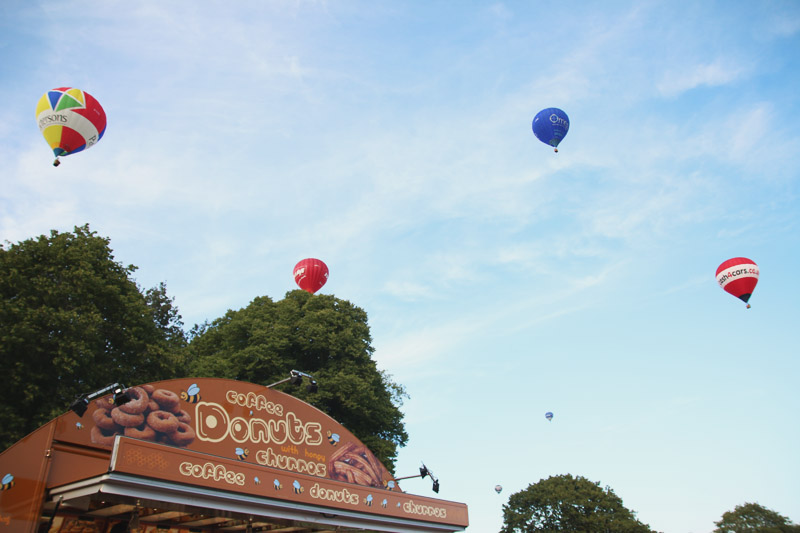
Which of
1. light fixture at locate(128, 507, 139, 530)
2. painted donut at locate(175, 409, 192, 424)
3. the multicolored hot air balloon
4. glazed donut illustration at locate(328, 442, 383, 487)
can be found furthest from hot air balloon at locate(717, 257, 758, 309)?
the multicolored hot air balloon

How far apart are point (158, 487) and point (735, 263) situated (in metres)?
29.2

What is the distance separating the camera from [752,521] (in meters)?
45.5

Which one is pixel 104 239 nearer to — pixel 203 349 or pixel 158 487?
pixel 203 349

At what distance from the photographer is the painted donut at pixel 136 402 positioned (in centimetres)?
1058

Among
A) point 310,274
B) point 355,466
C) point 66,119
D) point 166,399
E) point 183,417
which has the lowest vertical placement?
point 355,466

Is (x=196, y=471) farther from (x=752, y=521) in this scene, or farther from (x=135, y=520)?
(x=752, y=521)

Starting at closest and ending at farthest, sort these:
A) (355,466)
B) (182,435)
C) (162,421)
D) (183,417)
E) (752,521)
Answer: (162,421) → (182,435) → (183,417) → (355,466) → (752,521)

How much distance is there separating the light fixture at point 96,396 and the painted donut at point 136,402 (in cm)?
46

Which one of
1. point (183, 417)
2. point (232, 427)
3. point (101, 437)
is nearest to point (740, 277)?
point (232, 427)

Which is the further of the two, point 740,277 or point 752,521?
point 752,521

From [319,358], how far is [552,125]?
1701 cm

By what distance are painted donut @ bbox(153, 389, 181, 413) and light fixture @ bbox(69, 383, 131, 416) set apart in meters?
0.83

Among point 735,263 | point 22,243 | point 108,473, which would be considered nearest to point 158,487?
point 108,473

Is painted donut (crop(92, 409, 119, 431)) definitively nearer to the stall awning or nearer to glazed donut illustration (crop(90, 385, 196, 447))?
glazed donut illustration (crop(90, 385, 196, 447))
